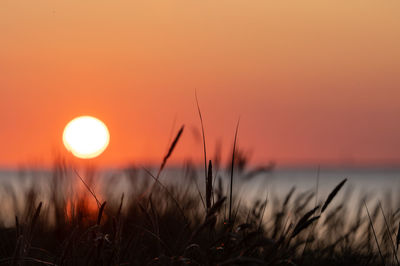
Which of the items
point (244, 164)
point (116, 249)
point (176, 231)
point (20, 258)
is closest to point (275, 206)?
point (176, 231)

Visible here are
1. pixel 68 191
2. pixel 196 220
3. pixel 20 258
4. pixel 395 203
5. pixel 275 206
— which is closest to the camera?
pixel 20 258

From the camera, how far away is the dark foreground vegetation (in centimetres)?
152

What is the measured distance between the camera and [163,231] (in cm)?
292

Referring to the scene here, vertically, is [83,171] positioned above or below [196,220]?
above

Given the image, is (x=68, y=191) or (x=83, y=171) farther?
(x=83, y=171)

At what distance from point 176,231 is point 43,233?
669mm

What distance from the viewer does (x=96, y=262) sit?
1615 millimetres

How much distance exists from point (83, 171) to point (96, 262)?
119 centimetres

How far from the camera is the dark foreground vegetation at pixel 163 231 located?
1521 millimetres

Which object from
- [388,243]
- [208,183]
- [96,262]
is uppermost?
[208,183]

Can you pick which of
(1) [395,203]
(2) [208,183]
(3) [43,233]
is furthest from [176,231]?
(1) [395,203]

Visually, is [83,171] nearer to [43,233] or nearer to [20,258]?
[43,233]

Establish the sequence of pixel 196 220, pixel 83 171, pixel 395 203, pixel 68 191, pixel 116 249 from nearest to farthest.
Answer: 1. pixel 116 249
2. pixel 68 191
3. pixel 83 171
4. pixel 196 220
5. pixel 395 203

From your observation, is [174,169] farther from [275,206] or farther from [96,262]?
[96,262]
